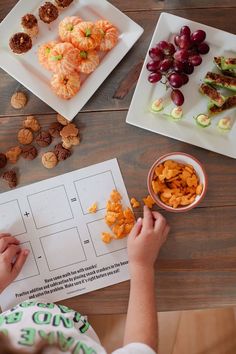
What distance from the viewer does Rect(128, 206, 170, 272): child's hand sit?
992 mm

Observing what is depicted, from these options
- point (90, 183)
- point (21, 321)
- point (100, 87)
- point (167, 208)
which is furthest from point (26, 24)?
point (21, 321)

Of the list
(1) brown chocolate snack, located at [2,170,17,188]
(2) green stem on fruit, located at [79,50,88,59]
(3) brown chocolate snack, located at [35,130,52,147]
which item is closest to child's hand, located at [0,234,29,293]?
(1) brown chocolate snack, located at [2,170,17,188]

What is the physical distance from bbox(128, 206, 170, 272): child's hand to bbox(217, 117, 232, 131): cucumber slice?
0.24 metres

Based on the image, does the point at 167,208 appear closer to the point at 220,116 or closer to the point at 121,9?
the point at 220,116

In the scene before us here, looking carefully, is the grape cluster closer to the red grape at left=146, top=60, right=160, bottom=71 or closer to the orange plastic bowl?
the red grape at left=146, top=60, right=160, bottom=71

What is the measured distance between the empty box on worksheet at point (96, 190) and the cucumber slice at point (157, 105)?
18cm

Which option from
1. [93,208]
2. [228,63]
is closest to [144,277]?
[93,208]

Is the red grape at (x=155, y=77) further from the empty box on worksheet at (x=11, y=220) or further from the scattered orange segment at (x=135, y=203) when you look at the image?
the empty box on worksheet at (x=11, y=220)

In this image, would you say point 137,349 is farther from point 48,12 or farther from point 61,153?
point 48,12

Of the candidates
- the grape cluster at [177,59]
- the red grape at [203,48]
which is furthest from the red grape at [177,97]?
the red grape at [203,48]

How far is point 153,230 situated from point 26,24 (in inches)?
21.2

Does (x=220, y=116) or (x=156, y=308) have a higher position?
(x=220, y=116)

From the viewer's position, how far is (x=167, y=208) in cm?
100

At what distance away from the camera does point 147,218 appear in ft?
3.32
